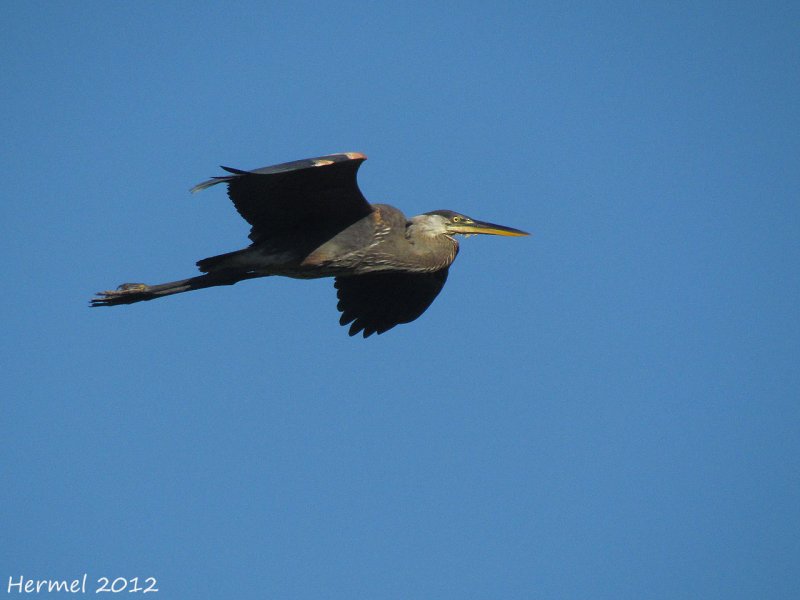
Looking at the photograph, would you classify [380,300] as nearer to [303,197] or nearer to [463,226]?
[463,226]

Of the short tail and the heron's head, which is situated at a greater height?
the heron's head

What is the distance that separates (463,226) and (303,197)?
5.92 ft

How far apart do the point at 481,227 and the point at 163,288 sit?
3129 millimetres

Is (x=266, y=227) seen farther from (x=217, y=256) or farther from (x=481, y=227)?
(x=481, y=227)

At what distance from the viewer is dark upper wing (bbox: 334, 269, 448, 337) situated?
11.8m

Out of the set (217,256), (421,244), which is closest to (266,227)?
(217,256)

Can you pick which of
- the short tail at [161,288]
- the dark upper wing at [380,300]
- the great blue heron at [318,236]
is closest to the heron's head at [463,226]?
the great blue heron at [318,236]

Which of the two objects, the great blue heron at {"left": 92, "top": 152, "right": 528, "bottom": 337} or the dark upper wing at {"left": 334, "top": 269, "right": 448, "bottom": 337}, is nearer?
the great blue heron at {"left": 92, "top": 152, "right": 528, "bottom": 337}

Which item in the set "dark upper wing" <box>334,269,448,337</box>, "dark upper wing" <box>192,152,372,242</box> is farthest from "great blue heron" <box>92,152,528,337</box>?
"dark upper wing" <box>334,269,448,337</box>

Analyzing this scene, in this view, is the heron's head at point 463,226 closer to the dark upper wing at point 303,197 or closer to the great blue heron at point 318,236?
the great blue heron at point 318,236

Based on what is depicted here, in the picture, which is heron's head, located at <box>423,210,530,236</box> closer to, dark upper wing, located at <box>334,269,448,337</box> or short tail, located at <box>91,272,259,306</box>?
dark upper wing, located at <box>334,269,448,337</box>

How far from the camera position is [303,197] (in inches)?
399

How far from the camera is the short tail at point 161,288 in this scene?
1045 cm

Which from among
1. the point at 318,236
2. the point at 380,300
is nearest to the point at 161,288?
the point at 318,236
